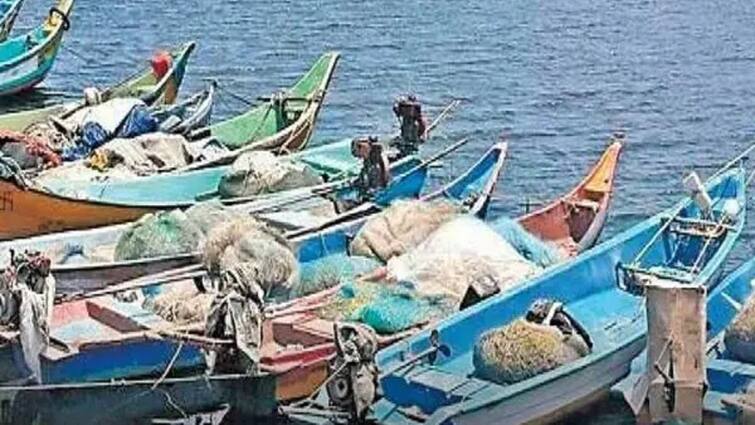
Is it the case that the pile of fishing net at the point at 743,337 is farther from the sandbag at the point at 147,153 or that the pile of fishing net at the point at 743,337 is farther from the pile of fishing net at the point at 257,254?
the sandbag at the point at 147,153

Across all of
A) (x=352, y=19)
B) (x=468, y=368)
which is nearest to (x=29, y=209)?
(x=468, y=368)

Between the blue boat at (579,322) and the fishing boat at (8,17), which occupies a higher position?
the blue boat at (579,322)

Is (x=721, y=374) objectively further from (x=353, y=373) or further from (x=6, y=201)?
(x=6, y=201)

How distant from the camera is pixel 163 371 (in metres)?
13.9

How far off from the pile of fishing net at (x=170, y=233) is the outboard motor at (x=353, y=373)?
13.7 ft

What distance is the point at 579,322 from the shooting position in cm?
1473

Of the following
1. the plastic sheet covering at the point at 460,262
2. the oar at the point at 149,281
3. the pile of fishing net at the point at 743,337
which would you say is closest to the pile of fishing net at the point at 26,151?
the oar at the point at 149,281

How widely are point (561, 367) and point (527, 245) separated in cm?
323

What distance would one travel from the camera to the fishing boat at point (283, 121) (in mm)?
22062

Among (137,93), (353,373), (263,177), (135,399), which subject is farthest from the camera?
(137,93)

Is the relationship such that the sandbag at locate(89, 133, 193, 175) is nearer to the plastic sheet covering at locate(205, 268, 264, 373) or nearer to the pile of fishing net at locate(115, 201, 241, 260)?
the pile of fishing net at locate(115, 201, 241, 260)

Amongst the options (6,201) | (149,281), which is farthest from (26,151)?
(149,281)

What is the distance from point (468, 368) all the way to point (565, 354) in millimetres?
925

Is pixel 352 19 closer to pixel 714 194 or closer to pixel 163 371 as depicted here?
pixel 714 194
